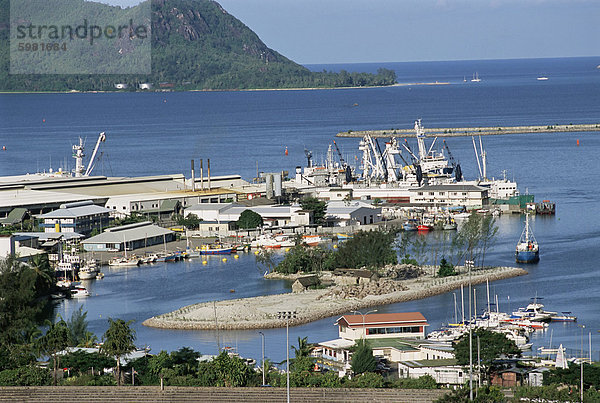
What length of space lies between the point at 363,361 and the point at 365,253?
23.9ft

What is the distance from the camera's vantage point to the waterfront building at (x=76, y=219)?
25.0m

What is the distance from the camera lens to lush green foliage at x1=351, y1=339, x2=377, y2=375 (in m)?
12.5

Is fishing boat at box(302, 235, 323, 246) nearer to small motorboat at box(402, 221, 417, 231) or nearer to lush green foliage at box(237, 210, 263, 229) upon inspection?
lush green foliage at box(237, 210, 263, 229)

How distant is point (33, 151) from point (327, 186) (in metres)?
20.3

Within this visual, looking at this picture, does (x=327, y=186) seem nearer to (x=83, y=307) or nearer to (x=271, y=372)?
(x=83, y=307)

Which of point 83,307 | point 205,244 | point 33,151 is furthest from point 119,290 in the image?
point 33,151

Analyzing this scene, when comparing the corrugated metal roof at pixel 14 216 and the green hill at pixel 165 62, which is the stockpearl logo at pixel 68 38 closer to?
the green hill at pixel 165 62

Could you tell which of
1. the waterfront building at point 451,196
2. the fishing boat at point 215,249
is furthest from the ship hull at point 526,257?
the waterfront building at point 451,196

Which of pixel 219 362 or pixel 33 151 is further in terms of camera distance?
pixel 33 151

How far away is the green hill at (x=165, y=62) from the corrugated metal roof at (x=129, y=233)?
297ft

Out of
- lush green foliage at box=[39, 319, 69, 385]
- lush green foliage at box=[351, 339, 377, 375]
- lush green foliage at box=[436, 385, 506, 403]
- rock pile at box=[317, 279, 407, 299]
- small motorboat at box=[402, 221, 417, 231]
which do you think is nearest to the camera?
lush green foliage at box=[436, 385, 506, 403]

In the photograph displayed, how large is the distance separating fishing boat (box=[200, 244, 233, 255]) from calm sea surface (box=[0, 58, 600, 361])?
2.20 ft

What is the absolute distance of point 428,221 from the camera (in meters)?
26.9

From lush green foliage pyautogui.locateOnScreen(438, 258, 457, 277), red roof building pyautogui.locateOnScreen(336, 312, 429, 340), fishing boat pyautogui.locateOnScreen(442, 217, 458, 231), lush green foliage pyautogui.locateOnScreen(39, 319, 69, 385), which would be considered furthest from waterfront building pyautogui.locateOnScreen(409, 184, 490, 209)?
lush green foliage pyautogui.locateOnScreen(39, 319, 69, 385)
